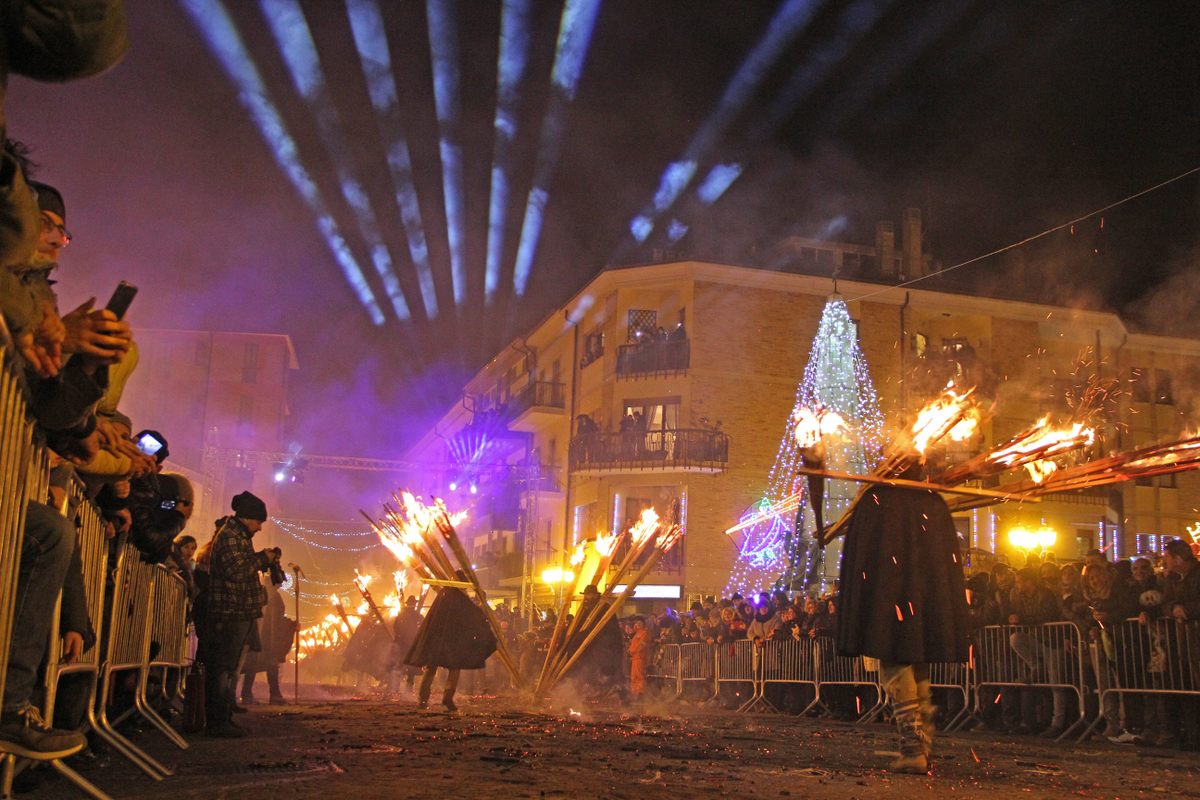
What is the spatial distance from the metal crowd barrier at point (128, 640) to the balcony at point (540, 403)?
35182 millimetres

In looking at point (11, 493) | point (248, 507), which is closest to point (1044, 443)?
point (11, 493)

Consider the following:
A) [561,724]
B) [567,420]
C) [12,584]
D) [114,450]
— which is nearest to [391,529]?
[561,724]

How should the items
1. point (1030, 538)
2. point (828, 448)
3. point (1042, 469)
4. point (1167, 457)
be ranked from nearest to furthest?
point (1167, 457) → point (1042, 469) → point (1030, 538) → point (828, 448)

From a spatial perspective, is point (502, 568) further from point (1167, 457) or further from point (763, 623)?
point (1167, 457)

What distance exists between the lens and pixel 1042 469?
721 cm

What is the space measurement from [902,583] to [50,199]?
5.24 m

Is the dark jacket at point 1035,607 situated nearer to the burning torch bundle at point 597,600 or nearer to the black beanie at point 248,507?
the burning torch bundle at point 597,600

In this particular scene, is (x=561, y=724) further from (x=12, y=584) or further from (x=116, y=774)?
(x=12, y=584)

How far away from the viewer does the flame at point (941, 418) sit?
22.4 feet

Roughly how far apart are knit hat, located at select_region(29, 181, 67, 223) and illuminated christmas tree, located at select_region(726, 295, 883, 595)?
2722 centimetres

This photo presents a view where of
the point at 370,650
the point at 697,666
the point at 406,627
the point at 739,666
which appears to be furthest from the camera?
the point at 370,650

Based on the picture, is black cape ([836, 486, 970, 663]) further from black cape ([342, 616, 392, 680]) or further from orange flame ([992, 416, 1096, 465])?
black cape ([342, 616, 392, 680])

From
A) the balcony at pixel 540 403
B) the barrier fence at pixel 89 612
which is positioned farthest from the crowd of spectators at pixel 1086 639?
the balcony at pixel 540 403

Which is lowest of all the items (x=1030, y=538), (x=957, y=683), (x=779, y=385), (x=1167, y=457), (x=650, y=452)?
(x=957, y=683)
